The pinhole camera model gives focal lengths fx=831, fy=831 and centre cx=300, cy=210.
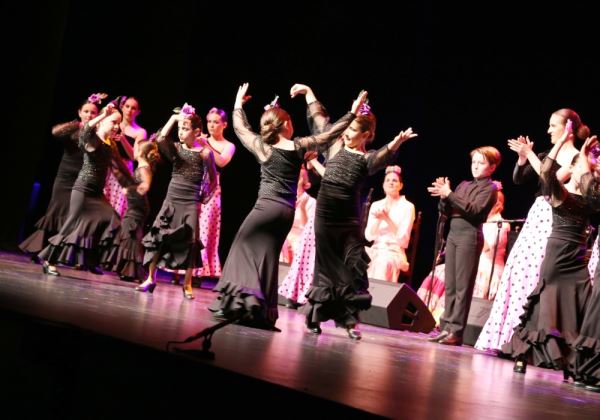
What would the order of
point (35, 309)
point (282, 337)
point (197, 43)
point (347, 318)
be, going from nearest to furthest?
point (35, 309)
point (282, 337)
point (347, 318)
point (197, 43)

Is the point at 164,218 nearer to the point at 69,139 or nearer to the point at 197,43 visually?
the point at 69,139

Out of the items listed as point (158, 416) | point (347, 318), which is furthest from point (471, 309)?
point (158, 416)

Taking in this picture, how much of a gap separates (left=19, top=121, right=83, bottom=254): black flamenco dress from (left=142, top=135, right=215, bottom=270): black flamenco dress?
185 cm

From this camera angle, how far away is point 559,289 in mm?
5406

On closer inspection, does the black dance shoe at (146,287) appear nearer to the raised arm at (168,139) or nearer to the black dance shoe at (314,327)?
the raised arm at (168,139)

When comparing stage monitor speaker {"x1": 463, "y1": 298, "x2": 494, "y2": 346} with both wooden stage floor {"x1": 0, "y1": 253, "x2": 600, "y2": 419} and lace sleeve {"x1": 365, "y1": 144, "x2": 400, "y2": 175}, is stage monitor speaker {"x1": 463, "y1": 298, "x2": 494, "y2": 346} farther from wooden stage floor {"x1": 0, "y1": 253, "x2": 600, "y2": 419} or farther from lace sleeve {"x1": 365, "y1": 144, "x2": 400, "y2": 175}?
wooden stage floor {"x1": 0, "y1": 253, "x2": 600, "y2": 419}

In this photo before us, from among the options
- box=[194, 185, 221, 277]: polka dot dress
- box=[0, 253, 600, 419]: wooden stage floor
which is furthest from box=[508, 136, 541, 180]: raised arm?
box=[194, 185, 221, 277]: polka dot dress

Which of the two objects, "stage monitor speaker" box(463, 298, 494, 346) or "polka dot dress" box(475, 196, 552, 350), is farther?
"stage monitor speaker" box(463, 298, 494, 346)

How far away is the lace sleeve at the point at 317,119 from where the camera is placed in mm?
6406

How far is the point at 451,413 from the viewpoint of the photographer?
123 inches

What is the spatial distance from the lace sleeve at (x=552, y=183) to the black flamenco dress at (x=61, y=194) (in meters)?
5.32

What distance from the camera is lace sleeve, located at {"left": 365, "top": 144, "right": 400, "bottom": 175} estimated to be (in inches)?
241

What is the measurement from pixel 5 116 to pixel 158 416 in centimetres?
879

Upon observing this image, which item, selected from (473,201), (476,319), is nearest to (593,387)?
(473,201)
